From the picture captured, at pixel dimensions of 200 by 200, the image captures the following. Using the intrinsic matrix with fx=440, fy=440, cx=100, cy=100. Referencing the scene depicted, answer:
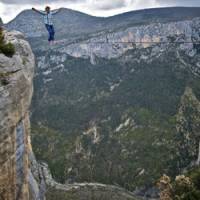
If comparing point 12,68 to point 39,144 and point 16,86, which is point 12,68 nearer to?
point 16,86

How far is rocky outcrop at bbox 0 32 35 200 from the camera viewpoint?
26627mm

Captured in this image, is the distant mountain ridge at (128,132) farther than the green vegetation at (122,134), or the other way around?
the green vegetation at (122,134)

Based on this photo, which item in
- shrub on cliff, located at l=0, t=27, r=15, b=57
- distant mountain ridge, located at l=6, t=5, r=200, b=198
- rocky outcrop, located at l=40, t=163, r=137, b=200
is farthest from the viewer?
distant mountain ridge, located at l=6, t=5, r=200, b=198

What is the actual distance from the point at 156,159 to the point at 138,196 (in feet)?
51.9

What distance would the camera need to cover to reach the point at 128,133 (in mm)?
160375

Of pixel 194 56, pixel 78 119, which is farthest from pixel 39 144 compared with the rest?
pixel 194 56

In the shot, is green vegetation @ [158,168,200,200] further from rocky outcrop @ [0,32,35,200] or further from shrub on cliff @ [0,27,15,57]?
shrub on cliff @ [0,27,15,57]

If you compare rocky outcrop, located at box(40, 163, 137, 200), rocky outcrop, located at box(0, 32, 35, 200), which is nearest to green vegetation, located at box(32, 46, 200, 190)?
rocky outcrop, located at box(40, 163, 137, 200)

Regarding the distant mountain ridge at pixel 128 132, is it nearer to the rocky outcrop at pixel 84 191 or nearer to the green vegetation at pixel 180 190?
the rocky outcrop at pixel 84 191

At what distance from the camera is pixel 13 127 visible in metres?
28.1

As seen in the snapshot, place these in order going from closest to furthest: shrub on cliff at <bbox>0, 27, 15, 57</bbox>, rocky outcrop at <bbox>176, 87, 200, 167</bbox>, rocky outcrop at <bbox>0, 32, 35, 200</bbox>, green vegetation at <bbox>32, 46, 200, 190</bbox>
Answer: rocky outcrop at <bbox>0, 32, 35, 200</bbox>
shrub on cliff at <bbox>0, 27, 15, 57</bbox>
rocky outcrop at <bbox>176, 87, 200, 167</bbox>
green vegetation at <bbox>32, 46, 200, 190</bbox>

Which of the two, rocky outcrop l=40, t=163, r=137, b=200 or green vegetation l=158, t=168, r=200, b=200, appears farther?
rocky outcrop l=40, t=163, r=137, b=200

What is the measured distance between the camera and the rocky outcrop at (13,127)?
2663 cm

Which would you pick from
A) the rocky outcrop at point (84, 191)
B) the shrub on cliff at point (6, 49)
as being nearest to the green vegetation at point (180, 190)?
the shrub on cliff at point (6, 49)
